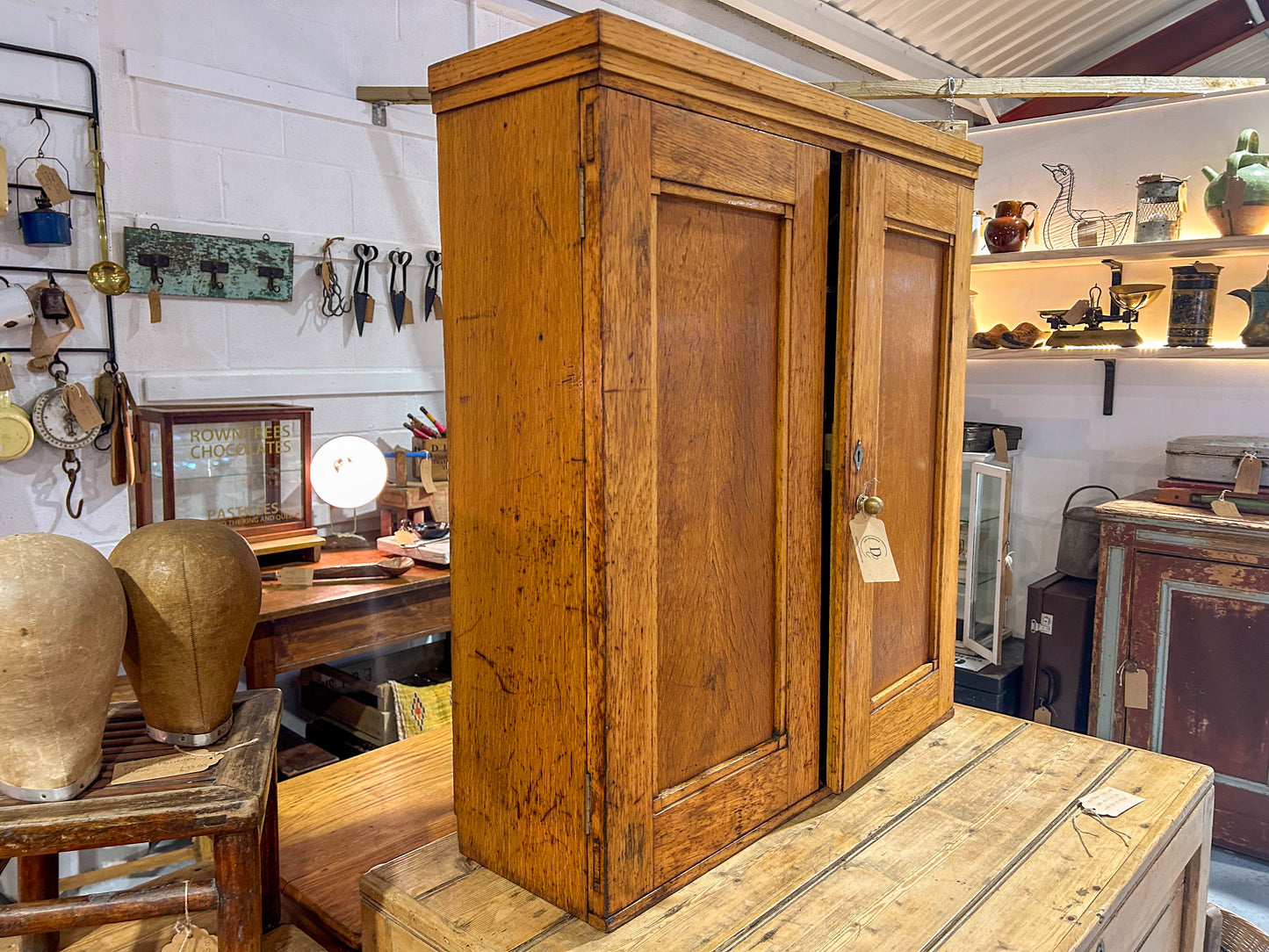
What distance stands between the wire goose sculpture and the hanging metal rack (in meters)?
3.44

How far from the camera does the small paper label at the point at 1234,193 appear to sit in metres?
3.14

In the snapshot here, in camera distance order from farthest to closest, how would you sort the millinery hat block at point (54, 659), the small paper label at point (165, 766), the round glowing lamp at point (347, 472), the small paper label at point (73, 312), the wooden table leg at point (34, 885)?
the round glowing lamp at point (347, 472) < the small paper label at point (73, 312) < the wooden table leg at point (34, 885) < the small paper label at point (165, 766) < the millinery hat block at point (54, 659)

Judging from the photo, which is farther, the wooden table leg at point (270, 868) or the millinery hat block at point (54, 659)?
the wooden table leg at point (270, 868)

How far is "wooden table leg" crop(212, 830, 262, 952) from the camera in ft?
2.86

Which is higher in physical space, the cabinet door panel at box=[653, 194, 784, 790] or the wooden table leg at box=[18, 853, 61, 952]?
the cabinet door panel at box=[653, 194, 784, 790]

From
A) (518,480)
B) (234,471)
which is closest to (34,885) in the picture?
(518,480)

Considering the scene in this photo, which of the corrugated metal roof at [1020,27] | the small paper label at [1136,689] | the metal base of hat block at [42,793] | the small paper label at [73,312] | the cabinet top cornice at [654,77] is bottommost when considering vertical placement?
the small paper label at [1136,689]

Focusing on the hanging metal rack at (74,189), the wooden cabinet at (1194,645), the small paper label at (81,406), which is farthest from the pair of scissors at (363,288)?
the wooden cabinet at (1194,645)

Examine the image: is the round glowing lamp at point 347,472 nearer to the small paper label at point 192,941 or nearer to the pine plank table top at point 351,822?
the pine plank table top at point 351,822

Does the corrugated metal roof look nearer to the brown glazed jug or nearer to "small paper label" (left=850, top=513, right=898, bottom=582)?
the brown glazed jug

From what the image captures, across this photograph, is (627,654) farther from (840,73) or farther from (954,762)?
(840,73)

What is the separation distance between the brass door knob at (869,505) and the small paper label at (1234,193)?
2832mm

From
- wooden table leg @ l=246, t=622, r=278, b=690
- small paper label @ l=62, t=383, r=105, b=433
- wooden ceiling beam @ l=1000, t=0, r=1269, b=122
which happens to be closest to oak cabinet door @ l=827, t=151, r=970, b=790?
wooden table leg @ l=246, t=622, r=278, b=690

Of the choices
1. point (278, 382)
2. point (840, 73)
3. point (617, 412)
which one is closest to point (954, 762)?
point (617, 412)
